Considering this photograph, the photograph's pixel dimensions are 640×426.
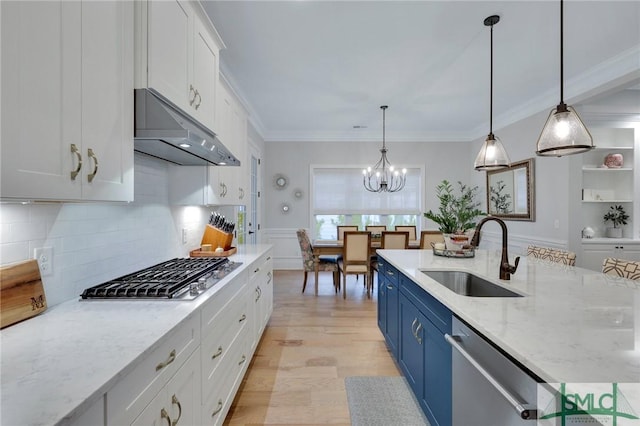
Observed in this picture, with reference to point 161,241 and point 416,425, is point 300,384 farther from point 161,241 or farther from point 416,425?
point 161,241

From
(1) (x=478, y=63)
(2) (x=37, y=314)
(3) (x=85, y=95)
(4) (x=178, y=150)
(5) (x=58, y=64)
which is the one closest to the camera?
(5) (x=58, y=64)

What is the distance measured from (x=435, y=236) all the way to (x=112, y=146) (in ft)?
13.6

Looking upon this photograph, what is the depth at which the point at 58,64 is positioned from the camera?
914mm

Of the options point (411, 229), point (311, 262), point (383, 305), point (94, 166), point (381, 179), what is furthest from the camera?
point (381, 179)

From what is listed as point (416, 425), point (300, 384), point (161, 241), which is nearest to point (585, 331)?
point (416, 425)

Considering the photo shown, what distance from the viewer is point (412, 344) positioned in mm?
1936

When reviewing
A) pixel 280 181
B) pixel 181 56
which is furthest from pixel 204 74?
pixel 280 181

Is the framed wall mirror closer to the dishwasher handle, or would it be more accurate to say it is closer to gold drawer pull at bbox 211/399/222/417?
the dishwasher handle

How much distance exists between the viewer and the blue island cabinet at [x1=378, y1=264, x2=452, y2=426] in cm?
141

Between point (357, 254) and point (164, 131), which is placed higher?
point (164, 131)

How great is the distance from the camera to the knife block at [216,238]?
2.63 m

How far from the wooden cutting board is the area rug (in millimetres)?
1778

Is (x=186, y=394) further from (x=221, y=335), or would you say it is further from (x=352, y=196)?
(x=352, y=196)

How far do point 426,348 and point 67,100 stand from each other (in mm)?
1982
